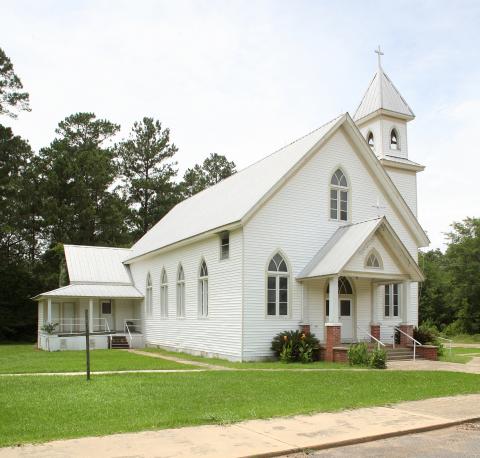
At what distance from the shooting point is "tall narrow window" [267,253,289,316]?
22.2m

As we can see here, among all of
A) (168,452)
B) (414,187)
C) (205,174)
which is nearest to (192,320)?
(414,187)

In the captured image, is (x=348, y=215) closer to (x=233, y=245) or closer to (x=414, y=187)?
(x=233, y=245)

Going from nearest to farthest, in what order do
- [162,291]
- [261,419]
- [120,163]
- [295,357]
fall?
[261,419]
[295,357]
[162,291]
[120,163]

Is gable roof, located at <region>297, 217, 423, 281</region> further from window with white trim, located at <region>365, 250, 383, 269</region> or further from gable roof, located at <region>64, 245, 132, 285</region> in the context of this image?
gable roof, located at <region>64, 245, 132, 285</region>

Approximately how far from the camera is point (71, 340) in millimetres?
31391

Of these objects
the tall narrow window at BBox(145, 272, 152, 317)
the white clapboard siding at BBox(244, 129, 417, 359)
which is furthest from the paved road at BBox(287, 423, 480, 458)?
the tall narrow window at BBox(145, 272, 152, 317)

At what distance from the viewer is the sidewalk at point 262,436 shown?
24.8ft

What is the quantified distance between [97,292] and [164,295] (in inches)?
200

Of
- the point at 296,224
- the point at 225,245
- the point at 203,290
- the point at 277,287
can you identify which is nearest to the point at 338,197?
the point at 296,224

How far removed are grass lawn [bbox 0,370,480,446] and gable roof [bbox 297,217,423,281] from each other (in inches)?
201

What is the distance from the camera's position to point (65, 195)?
5159cm

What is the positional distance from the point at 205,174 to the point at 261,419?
192 ft

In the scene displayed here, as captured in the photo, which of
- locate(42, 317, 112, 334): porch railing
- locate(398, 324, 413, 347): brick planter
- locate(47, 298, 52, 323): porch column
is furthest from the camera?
locate(42, 317, 112, 334): porch railing

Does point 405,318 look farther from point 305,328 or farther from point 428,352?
point 305,328
